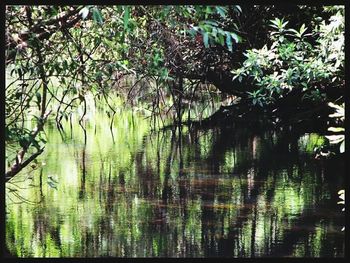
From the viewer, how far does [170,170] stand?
28.8 ft

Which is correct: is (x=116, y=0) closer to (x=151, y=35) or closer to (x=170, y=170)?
(x=151, y=35)

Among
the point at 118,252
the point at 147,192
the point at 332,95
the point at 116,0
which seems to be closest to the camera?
the point at 116,0

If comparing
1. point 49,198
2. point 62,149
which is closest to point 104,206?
point 49,198

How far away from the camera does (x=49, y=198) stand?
6.88 metres

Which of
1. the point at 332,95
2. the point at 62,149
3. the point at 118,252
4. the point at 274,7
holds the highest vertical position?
the point at 274,7

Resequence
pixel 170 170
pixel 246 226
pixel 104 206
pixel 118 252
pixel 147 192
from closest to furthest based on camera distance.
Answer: pixel 118 252 → pixel 246 226 → pixel 104 206 → pixel 147 192 → pixel 170 170

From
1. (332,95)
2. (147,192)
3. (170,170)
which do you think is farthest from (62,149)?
(332,95)

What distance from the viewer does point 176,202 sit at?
6887 mm

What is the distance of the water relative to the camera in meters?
5.44

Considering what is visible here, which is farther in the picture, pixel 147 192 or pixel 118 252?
pixel 147 192

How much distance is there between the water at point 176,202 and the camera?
5.44m

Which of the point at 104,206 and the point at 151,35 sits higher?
the point at 151,35

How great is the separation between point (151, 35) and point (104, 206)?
1.77m

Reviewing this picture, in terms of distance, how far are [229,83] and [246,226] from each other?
7053 mm
